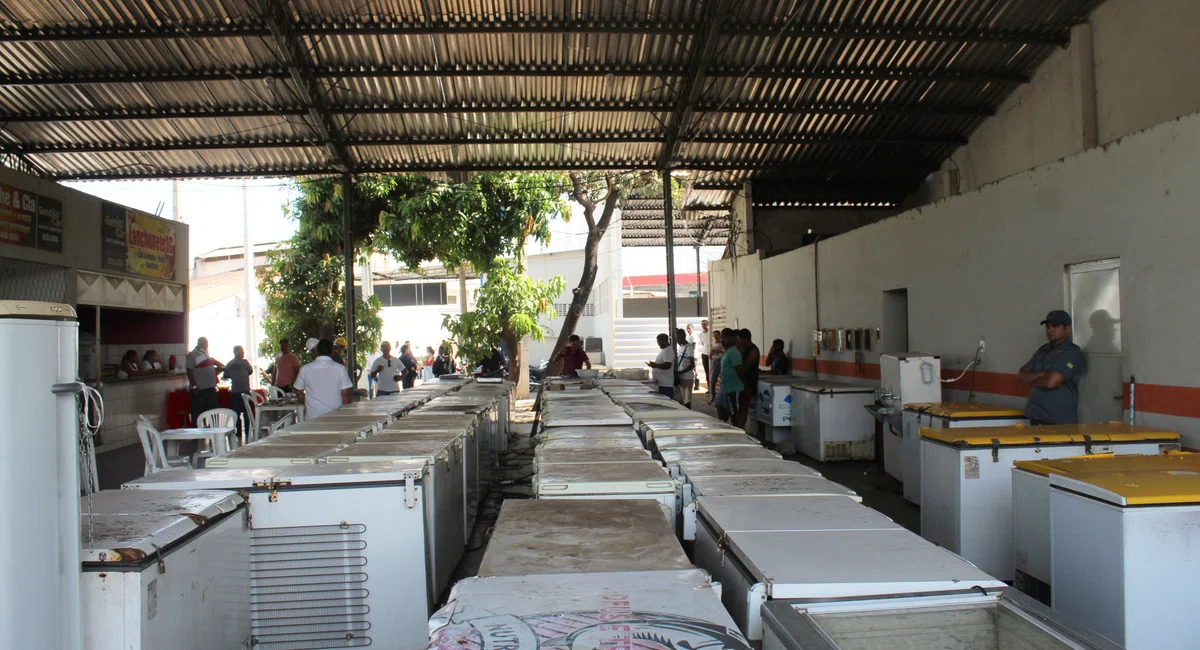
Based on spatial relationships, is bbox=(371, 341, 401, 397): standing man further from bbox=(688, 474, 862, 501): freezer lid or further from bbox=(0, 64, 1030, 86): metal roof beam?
bbox=(688, 474, 862, 501): freezer lid

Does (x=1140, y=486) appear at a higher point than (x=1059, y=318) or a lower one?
lower

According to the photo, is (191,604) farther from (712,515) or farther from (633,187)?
(633,187)

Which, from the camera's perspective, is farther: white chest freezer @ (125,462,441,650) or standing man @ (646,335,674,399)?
standing man @ (646,335,674,399)

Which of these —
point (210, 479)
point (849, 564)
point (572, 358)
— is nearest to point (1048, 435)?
point (849, 564)

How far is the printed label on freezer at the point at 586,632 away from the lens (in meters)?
1.83

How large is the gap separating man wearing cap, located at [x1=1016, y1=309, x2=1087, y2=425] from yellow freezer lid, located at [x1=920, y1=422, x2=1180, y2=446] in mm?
688

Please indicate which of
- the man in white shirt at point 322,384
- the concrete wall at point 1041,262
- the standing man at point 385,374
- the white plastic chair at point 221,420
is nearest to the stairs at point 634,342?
the concrete wall at point 1041,262

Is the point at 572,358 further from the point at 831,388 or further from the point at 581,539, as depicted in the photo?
the point at 581,539

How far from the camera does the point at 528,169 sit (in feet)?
36.0

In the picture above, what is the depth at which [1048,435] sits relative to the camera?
461 centimetres

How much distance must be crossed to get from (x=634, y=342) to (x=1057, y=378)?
18.1 meters

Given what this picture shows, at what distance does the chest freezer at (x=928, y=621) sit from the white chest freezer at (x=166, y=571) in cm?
190

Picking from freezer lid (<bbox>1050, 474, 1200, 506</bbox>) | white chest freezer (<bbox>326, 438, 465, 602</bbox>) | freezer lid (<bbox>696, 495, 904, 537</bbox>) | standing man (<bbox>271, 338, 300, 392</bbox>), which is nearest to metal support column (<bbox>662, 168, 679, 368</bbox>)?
standing man (<bbox>271, 338, 300, 392</bbox>)

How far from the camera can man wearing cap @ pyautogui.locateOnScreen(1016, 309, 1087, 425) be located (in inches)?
218
